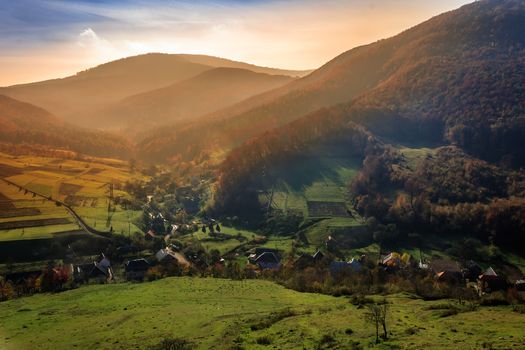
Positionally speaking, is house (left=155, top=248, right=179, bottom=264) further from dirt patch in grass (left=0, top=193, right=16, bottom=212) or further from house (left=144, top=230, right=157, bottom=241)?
dirt patch in grass (left=0, top=193, right=16, bottom=212)

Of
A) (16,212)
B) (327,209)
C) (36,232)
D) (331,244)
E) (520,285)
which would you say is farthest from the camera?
(327,209)

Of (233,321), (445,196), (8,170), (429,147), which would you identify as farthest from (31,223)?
(429,147)

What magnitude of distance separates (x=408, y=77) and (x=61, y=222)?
151 meters

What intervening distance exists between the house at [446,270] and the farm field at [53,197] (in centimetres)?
5074

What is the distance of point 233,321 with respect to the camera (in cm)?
3419

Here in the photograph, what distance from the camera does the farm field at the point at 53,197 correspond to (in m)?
Answer: 76.9

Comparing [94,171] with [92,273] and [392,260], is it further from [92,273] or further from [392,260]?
[392,260]

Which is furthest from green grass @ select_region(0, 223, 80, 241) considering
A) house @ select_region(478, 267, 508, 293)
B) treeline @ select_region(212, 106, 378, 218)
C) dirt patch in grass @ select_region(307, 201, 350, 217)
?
house @ select_region(478, 267, 508, 293)

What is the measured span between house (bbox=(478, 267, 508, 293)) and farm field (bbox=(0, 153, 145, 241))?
185 feet

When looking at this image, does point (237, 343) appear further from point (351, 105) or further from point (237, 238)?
point (351, 105)

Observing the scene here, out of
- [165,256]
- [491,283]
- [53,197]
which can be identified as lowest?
[491,283]

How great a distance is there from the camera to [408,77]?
19100 cm

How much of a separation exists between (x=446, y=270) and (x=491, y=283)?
7.02 m

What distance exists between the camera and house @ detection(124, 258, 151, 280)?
2537 inches
